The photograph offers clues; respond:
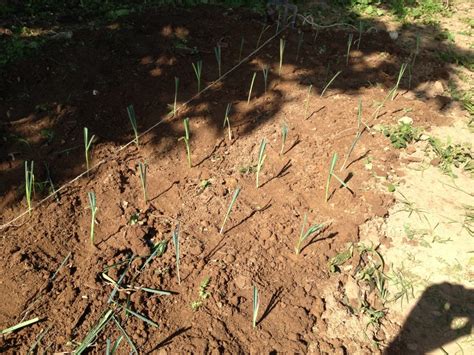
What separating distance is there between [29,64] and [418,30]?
434 centimetres

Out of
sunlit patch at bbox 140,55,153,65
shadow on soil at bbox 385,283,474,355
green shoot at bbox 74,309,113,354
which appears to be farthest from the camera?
sunlit patch at bbox 140,55,153,65

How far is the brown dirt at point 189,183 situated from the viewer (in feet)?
7.49

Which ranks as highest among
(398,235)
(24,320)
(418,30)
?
(24,320)

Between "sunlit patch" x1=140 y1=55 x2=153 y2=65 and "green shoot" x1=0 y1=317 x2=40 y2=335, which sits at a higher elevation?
"green shoot" x1=0 y1=317 x2=40 y2=335

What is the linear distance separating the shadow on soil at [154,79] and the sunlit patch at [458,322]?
1994 millimetres

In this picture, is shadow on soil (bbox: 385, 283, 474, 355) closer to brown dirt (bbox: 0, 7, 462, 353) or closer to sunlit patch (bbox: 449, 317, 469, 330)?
sunlit patch (bbox: 449, 317, 469, 330)

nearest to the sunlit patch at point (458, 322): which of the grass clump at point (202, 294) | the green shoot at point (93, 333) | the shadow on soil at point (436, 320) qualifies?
the shadow on soil at point (436, 320)

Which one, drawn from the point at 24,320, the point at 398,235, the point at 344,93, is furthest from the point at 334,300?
the point at 344,93

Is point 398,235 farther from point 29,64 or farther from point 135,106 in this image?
point 29,64

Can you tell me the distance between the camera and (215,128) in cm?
348

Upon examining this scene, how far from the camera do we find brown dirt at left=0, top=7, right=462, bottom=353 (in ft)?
7.49

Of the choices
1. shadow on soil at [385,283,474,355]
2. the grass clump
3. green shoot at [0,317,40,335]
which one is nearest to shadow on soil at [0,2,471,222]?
green shoot at [0,317,40,335]

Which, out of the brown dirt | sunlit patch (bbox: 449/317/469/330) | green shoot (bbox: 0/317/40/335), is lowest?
sunlit patch (bbox: 449/317/469/330)

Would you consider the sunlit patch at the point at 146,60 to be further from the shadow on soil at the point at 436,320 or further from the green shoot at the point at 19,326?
the shadow on soil at the point at 436,320
